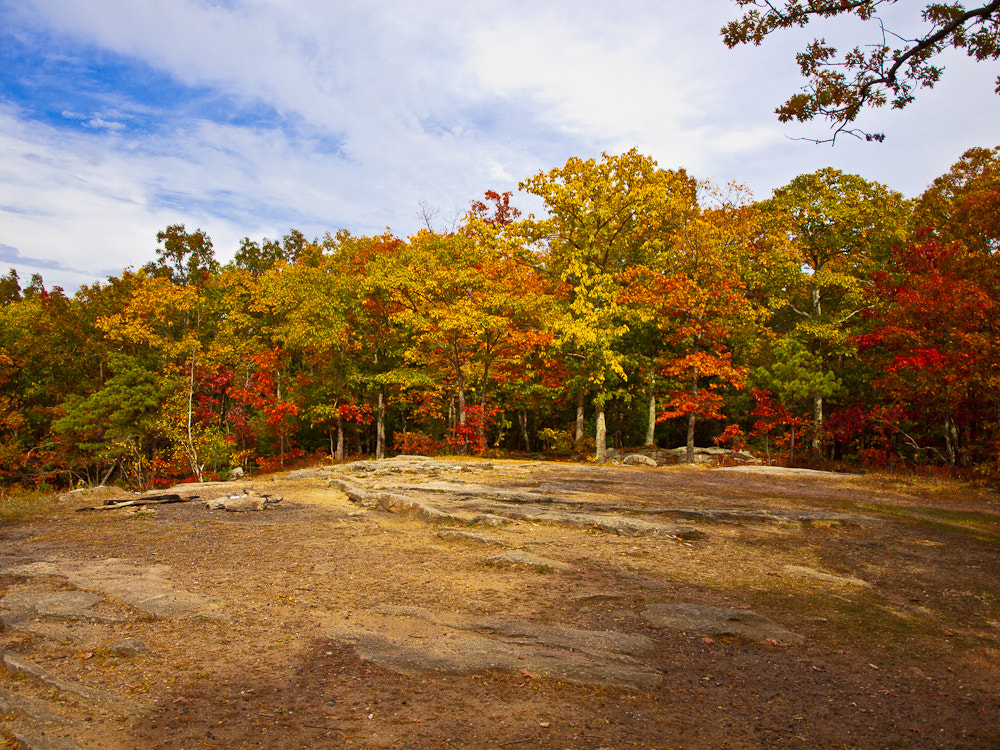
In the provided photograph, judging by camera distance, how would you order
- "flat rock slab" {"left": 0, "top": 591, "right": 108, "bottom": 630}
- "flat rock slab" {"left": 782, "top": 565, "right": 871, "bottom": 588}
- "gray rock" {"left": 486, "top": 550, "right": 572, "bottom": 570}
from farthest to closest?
"gray rock" {"left": 486, "top": 550, "right": 572, "bottom": 570}, "flat rock slab" {"left": 782, "top": 565, "right": 871, "bottom": 588}, "flat rock slab" {"left": 0, "top": 591, "right": 108, "bottom": 630}

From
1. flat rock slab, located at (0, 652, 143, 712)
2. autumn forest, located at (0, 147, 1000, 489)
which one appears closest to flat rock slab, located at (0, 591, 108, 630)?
flat rock slab, located at (0, 652, 143, 712)

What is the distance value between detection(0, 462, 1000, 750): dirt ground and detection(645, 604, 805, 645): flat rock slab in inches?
3.6

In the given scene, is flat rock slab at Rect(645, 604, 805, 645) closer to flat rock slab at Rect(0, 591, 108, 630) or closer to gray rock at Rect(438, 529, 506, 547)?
gray rock at Rect(438, 529, 506, 547)

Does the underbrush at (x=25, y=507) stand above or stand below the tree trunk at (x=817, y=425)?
below

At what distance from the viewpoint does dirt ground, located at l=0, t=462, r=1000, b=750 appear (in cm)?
357

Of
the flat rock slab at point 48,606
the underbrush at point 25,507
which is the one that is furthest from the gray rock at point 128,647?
the underbrush at point 25,507

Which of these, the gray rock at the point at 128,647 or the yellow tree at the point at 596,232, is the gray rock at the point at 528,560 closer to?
the gray rock at the point at 128,647

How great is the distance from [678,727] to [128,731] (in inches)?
132

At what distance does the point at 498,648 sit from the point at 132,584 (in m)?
4.23

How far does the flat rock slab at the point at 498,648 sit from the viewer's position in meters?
4.33

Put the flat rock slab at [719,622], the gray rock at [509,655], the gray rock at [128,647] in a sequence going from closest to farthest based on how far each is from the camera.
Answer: the gray rock at [509,655] → the gray rock at [128,647] → the flat rock slab at [719,622]

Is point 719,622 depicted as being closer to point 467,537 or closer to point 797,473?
point 467,537

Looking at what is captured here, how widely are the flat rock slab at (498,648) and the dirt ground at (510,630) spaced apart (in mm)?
38

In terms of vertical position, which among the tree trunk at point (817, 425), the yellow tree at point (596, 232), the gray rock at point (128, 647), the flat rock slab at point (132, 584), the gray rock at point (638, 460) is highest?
the yellow tree at point (596, 232)
